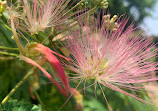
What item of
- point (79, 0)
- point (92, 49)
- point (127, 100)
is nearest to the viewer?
point (79, 0)

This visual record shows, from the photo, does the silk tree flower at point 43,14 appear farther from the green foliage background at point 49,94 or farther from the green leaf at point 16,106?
the green leaf at point 16,106

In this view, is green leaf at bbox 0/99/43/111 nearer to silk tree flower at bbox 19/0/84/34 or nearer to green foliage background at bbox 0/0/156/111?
green foliage background at bbox 0/0/156/111

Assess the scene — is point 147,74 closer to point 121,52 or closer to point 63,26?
point 121,52

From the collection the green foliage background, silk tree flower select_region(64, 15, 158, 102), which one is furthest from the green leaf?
silk tree flower select_region(64, 15, 158, 102)

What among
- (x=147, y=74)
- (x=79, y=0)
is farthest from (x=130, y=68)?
(x=79, y=0)

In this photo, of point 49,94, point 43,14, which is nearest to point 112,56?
point 43,14

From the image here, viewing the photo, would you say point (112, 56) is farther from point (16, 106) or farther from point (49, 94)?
point (49, 94)
